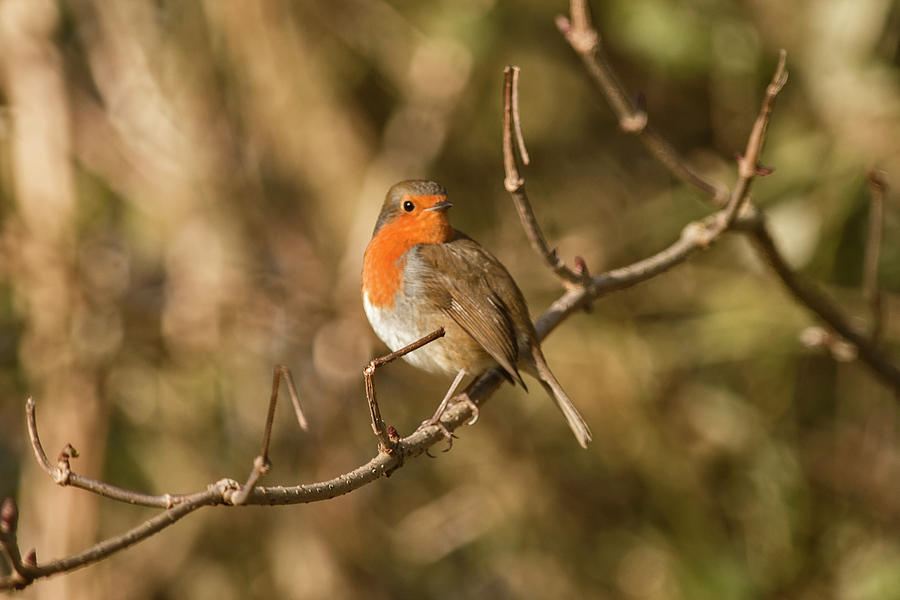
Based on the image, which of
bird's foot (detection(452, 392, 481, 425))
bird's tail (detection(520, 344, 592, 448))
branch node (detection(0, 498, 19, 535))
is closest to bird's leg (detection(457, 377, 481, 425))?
bird's foot (detection(452, 392, 481, 425))

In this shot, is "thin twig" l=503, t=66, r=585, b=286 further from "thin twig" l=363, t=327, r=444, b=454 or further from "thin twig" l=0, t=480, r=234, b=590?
"thin twig" l=0, t=480, r=234, b=590

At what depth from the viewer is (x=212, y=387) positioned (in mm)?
5141

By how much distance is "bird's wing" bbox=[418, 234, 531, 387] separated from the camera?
314cm

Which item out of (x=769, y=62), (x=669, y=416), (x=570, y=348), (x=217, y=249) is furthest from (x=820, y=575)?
(x=217, y=249)

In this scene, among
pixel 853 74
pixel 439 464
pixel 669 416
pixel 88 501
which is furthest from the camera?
pixel 439 464

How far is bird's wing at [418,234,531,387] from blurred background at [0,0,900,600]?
5.14 ft

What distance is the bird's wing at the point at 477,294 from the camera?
314 cm

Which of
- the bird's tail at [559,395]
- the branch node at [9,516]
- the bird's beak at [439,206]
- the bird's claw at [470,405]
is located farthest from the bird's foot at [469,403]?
the branch node at [9,516]

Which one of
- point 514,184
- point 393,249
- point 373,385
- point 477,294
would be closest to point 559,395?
point 477,294

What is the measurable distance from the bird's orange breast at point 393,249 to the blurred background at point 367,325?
159cm

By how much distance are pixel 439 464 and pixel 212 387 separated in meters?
1.24

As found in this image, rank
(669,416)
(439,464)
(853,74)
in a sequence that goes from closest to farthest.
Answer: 1. (853,74)
2. (669,416)
3. (439,464)

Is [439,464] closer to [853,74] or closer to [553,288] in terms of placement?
[553,288]

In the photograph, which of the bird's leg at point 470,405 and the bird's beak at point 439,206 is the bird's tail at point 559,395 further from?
the bird's beak at point 439,206
